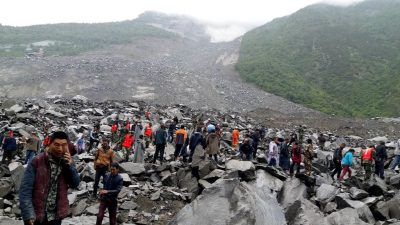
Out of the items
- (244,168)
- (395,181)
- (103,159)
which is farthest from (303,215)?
(395,181)

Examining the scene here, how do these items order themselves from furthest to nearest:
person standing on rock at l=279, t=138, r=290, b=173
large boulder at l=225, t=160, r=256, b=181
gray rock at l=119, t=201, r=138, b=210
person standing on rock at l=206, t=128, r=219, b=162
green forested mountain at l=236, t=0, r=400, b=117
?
1. green forested mountain at l=236, t=0, r=400, b=117
2. person standing on rock at l=279, t=138, r=290, b=173
3. person standing on rock at l=206, t=128, r=219, b=162
4. large boulder at l=225, t=160, r=256, b=181
5. gray rock at l=119, t=201, r=138, b=210

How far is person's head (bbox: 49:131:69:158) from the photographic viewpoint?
499 centimetres

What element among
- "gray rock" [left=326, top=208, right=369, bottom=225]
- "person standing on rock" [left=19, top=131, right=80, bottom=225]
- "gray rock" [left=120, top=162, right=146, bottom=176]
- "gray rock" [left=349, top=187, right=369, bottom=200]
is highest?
"person standing on rock" [left=19, top=131, right=80, bottom=225]

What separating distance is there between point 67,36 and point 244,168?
276 ft

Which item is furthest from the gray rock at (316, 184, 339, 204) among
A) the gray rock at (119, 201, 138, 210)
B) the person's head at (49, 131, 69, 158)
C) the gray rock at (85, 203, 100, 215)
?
the person's head at (49, 131, 69, 158)

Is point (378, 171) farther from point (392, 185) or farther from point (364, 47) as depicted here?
point (364, 47)

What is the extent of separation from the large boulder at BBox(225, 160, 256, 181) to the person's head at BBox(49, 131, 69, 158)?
28.5 ft

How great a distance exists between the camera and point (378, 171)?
17.5 metres

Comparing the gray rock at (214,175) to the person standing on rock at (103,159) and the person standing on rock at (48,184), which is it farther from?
the person standing on rock at (48,184)

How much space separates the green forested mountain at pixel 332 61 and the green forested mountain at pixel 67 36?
26376mm

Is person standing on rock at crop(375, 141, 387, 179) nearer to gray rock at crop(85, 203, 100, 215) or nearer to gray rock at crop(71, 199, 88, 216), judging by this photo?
gray rock at crop(85, 203, 100, 215)

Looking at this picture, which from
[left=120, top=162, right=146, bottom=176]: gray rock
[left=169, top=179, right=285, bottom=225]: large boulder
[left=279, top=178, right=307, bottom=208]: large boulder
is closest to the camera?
[left=169, top=179, right=285, bottom=225]: large boulder

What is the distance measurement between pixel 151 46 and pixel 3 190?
76880 mm

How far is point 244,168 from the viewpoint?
532 inches
